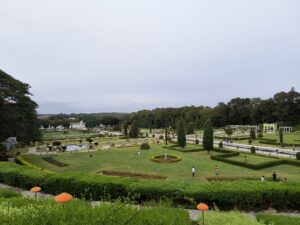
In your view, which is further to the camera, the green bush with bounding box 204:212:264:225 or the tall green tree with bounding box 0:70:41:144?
the tall green tree with bounding box 0:70:41:144

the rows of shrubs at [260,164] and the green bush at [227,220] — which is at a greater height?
the green bush at [227,220]

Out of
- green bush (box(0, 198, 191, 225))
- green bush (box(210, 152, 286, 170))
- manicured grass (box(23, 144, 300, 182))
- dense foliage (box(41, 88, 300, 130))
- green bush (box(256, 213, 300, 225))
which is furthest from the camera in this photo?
dense foliage (box(41, 88, 300, 130))

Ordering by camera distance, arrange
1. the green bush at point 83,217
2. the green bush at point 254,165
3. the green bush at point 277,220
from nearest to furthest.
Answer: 1. the green bush at point 83,217
2. the green bush at point 277,220
3. the green bush at point 254,165

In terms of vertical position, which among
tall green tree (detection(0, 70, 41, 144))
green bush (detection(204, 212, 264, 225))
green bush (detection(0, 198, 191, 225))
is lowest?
green bush (detection(204, 212, 264, 225))

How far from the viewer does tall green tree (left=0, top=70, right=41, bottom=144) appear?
30.0 m

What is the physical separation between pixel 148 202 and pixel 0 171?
37.1 ft

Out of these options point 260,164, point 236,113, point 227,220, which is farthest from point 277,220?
point 236,113

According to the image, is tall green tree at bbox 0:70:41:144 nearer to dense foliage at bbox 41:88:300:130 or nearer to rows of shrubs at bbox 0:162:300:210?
rows of shrubs at bbox 0:162:300:210

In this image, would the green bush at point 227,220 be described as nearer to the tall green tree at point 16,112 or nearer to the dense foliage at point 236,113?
the tall green tree at point 16,112

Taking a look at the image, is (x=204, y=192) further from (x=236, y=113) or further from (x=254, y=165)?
(x=236, y=113)

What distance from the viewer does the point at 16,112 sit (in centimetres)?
3044

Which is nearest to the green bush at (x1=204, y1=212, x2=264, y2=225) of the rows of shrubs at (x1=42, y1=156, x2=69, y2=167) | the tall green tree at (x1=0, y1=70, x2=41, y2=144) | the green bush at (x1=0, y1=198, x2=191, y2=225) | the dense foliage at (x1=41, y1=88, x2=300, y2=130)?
the green bush at (x1=0, y1=198, x2=191, y2=225)

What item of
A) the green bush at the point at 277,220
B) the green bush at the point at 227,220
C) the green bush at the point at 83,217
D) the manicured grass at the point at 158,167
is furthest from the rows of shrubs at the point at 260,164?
the green bush at the point at 83,217

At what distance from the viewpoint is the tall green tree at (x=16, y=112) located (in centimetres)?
2995
